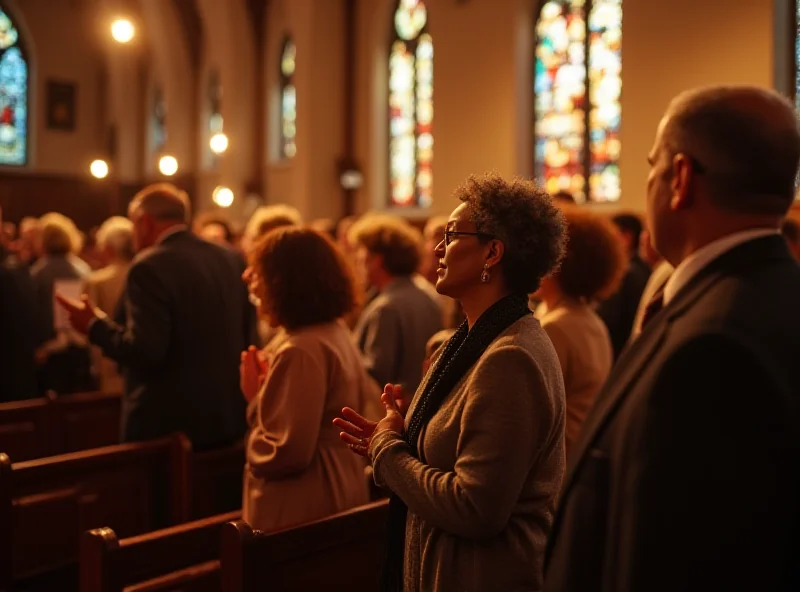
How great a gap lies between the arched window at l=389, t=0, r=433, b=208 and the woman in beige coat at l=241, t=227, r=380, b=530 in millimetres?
9756

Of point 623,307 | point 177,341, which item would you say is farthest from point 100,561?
point 623,307

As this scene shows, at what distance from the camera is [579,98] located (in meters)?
10.5

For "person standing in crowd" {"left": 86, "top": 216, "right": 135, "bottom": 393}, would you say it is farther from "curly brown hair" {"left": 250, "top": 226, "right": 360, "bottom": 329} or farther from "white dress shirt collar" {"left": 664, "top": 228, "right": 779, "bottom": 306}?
"white dress shirt collar" {"left": 664, "top": 228, "right": 779, "bottom": 306}

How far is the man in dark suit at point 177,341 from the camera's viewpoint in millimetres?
3623

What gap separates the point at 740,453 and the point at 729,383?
90 millimetres

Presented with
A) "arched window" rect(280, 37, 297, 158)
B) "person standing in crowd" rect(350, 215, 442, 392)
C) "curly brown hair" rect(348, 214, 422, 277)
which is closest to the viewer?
"person standing in crowd" rect(350, 215, 442, 392)

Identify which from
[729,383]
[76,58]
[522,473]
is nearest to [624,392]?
[729,383]

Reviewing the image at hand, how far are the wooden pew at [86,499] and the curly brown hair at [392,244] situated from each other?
1.42 metres

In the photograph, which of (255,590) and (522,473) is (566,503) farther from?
(255,590)

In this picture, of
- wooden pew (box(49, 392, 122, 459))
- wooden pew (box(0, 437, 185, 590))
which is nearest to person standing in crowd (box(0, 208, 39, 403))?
wooden pew (box(49, 392, 122, 459))

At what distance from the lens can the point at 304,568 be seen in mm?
2373

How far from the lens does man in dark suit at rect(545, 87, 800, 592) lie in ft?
3.65

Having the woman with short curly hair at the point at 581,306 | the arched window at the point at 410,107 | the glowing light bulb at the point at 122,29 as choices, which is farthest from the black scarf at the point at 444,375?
the arched window at the point at 410,107

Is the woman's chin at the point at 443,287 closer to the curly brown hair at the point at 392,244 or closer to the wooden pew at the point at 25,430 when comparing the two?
the curly brown hair at the point at 392,244
